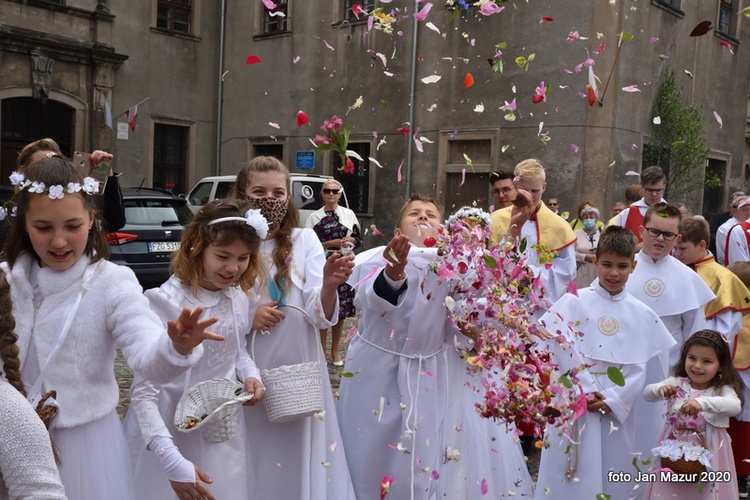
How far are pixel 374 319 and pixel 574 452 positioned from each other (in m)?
1.45

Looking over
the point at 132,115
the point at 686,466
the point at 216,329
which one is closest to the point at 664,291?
the point at 686,466

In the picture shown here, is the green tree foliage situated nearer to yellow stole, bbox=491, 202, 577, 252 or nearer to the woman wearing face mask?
the woman wearing face mask

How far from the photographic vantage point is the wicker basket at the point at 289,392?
3629 mm

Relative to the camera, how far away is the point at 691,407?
166 inches

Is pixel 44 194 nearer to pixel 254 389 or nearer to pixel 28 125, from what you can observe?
pixel 254 389

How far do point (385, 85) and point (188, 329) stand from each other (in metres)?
16.8

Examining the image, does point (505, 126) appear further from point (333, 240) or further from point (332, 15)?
point (333, 240)

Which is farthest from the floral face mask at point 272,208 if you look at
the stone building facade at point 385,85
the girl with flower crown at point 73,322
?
the stone building facade at point 385,85

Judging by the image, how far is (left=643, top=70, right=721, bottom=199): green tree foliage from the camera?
16.2 meters

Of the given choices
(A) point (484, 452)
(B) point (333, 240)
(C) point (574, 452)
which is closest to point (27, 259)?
(A) point (484, 452)

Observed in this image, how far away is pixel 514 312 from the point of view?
3.86m

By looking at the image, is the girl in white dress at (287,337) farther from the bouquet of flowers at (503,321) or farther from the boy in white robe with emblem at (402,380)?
the bouquet of flowers at (503,321)

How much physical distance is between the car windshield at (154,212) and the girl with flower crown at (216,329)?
7878mm

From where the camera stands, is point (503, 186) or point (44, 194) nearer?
point (44, 194)
